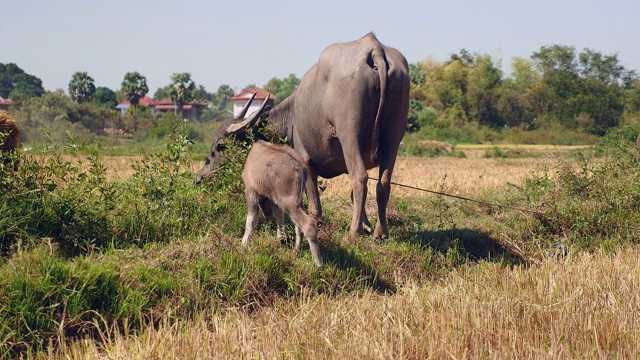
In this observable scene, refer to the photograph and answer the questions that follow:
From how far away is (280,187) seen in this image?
6824mm

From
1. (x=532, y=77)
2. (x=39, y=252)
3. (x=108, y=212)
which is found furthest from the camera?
(x=532, y=77)

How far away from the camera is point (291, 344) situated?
184 inches

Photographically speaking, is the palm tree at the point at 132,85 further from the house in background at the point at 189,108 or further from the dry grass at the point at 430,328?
the dry grass at the point at 430,328

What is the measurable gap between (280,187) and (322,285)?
1026 millimetres

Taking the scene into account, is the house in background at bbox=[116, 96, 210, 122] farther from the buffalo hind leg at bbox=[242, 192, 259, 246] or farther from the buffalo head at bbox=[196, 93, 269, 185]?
the buffalo hind leg at bbox=[242, 192, 259, 246]

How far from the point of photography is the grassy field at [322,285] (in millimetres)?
4664

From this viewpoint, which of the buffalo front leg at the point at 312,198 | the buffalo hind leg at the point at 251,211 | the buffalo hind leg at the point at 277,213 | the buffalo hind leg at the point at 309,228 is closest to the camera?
the buffalo hind leg at the point at 309,228

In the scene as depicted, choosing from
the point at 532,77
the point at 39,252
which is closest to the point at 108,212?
the point at 39,252

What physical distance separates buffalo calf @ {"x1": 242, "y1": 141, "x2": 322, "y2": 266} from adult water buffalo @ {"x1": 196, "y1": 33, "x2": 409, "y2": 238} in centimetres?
33

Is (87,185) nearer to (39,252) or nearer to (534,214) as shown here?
(39,252)

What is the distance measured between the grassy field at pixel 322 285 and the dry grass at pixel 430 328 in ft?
0.05

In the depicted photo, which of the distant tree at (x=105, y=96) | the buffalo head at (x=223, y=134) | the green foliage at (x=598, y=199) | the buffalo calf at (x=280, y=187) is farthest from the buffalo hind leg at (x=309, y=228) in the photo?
the distant tree at (x=105, y=96)

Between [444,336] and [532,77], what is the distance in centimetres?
7053

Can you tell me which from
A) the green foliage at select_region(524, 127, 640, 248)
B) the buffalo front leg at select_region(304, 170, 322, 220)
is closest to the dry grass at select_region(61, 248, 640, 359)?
the buffalo front leg at select_region(304, 170, 322, 220)
